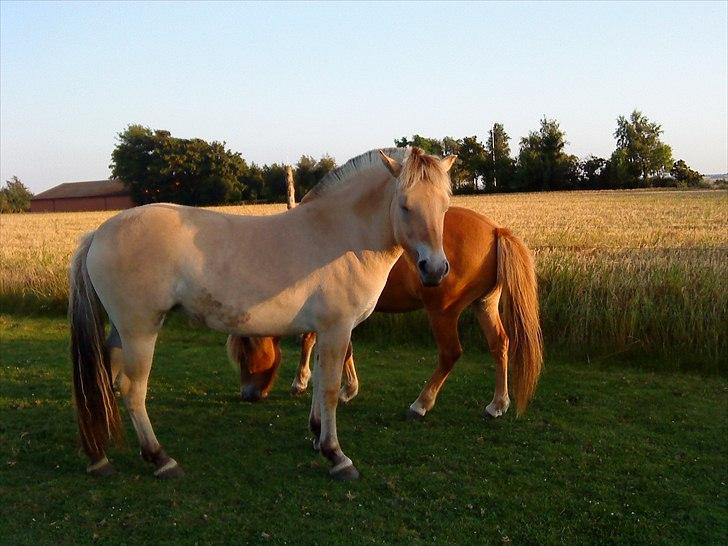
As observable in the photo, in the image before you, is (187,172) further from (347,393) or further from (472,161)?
(347,393)

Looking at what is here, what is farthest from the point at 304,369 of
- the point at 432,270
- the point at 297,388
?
the point at 432,270

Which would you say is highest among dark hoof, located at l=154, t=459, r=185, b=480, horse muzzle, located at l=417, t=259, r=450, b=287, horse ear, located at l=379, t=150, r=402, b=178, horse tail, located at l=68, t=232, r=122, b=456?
horse ear, located at l=379, t=150, r=402, b=178

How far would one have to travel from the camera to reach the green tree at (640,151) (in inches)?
2185

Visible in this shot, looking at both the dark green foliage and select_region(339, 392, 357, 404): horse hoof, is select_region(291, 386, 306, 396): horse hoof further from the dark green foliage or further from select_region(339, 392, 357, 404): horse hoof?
the dark green foliage

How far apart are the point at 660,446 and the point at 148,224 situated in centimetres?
418

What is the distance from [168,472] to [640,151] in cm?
6582

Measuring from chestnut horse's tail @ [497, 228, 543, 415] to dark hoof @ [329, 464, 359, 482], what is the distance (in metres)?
1.74

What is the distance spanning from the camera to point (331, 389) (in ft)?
13.0

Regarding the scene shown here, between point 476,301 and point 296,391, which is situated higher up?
point 476,301

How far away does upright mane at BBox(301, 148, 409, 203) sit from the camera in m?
4.07

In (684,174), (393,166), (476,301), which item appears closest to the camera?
(393,166)

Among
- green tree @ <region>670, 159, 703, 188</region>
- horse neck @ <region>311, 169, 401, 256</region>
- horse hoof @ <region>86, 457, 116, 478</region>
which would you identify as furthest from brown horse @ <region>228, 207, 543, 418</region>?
green tree @ <region>670, 159, 703, 188</region>

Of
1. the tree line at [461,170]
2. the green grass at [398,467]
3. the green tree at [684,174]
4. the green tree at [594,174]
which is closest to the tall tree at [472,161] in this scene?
the tree line at [461,170]

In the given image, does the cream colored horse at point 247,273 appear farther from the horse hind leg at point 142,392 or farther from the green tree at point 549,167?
the green tree at point 549,167
